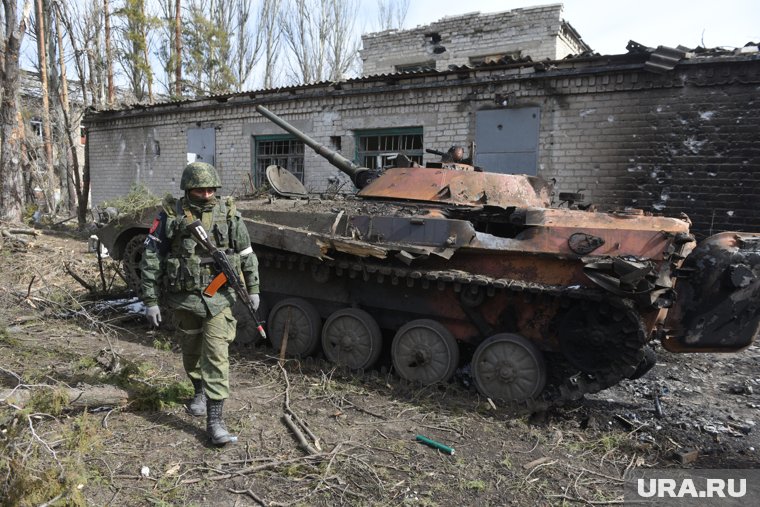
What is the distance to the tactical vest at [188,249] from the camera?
13.2 feet

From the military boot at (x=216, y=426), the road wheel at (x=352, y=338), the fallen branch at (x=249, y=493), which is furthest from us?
the road wheel at (x=352, y=338)

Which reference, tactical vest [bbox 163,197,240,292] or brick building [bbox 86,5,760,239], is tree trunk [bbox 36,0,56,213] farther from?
tactical vest [bbox 163,197,240,292]

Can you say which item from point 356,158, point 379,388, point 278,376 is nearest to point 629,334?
point 379,388

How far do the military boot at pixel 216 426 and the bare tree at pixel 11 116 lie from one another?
36.7ft

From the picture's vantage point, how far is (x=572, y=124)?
9844 mm

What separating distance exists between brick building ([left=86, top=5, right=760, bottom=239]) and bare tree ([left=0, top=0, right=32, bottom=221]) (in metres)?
4.43

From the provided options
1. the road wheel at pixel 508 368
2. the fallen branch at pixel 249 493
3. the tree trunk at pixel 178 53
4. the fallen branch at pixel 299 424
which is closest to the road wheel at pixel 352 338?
the fallen branch at pixel 299 424

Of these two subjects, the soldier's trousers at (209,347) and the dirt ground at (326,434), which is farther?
the soldier's trousers at (209,347)

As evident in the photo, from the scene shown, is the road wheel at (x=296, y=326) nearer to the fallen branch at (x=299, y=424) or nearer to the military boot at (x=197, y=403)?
the fallen branch at (x=299, y=424)

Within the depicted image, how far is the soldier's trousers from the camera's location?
13.0 feet

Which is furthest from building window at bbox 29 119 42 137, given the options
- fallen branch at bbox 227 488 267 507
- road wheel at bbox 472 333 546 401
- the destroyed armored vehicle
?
fallen branch at bbox 227 488 267 507

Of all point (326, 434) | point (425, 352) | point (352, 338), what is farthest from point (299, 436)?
point (352, 338)

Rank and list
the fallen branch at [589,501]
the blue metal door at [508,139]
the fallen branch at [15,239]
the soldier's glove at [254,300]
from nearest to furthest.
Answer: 1. the fallen branch at [589,501]
2. the soldier's glove at [254,300]
3. the blue metal door at [508,139]
4. the fallen branch at [15,239]

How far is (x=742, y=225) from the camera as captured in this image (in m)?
8.58
